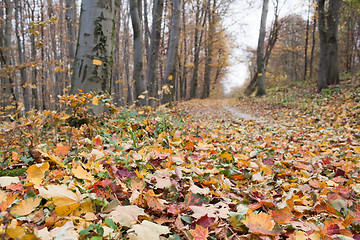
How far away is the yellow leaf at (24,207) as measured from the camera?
0.91 meters

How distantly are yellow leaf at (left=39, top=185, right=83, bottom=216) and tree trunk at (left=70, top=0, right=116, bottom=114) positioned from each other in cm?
205

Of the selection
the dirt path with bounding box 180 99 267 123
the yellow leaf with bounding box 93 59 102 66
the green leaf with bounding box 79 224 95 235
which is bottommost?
the dirt path with bounding box 180 99 267 123

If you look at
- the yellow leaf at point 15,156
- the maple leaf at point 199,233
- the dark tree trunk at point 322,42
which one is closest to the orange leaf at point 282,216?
the maple leaf at point 199,233

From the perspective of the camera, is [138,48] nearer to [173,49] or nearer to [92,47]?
[173,49]

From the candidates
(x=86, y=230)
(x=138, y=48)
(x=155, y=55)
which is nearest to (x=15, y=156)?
(x=86, y=230)

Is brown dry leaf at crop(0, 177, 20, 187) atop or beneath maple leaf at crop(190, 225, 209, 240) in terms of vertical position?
atop

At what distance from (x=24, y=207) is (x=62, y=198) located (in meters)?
0.15

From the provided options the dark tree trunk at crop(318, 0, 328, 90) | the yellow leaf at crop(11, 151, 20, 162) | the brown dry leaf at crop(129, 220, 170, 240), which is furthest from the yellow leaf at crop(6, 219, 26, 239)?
the dark tree trunk at crop(318, 0, 328, 90)

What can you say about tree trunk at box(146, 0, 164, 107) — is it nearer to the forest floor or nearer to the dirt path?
the dirt path

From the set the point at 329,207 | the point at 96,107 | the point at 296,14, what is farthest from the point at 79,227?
the point at 296,14

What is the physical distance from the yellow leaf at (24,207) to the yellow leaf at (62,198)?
50 millimetres

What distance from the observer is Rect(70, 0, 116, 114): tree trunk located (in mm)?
2930

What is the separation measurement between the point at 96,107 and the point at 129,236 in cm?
242

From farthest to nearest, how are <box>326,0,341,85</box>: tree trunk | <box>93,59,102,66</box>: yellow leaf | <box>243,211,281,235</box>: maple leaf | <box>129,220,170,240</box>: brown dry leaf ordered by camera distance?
1. <box>326,0,341,85</box>: tree trunk
2. <box>93,59,102,66</box>: yellow leaf
3. <box>243,211,281,235</box>: maple leaf
4. <box>129,220,170,240</box>: brown dry leaf
